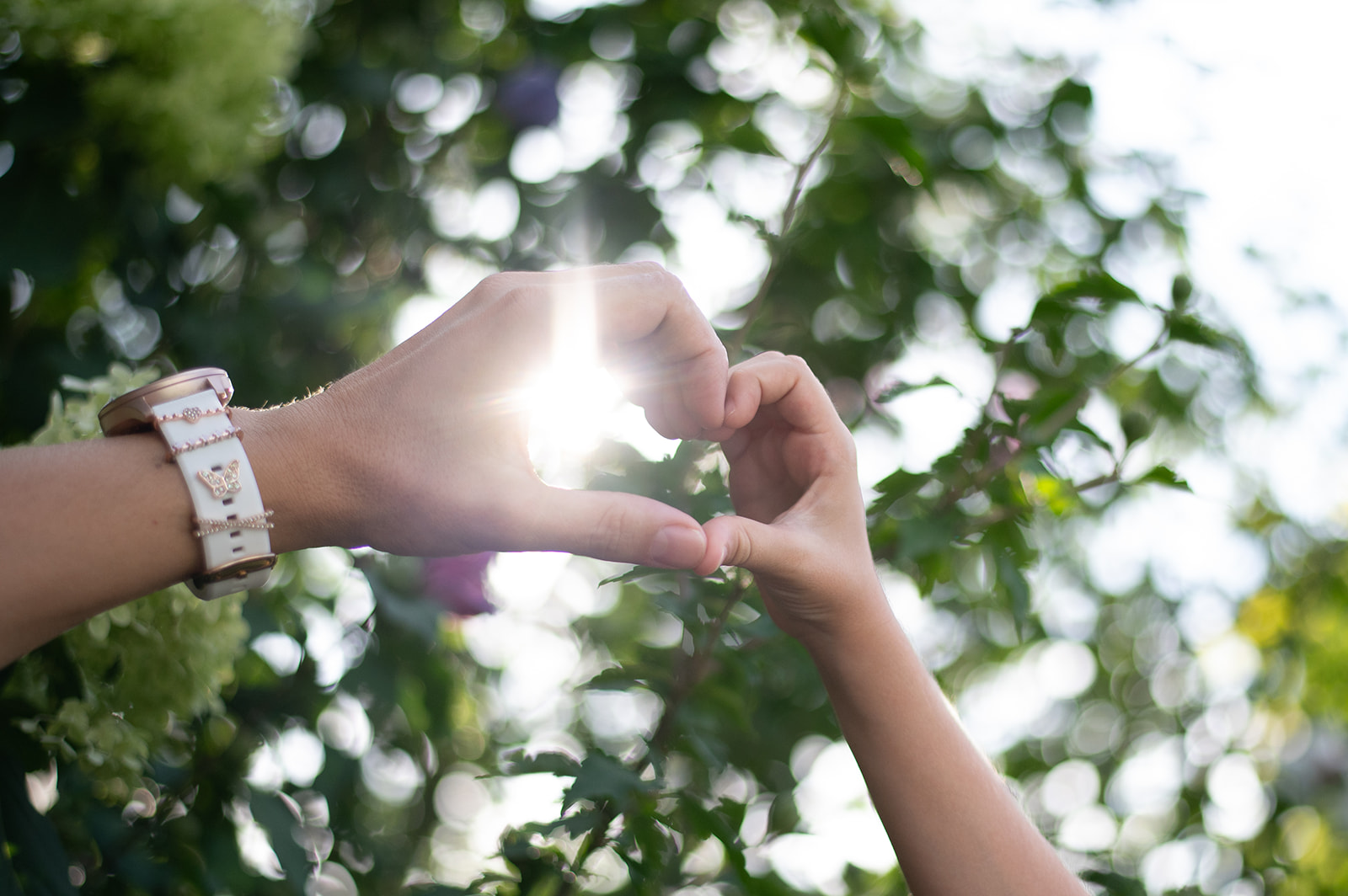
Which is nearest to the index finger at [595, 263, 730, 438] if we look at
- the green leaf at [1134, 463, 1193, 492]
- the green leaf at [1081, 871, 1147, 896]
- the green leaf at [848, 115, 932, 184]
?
the green leaf at [848, 115, 932, 184]

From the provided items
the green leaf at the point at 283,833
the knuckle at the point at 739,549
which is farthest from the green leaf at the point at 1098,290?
the green leaf at the point at 283,833

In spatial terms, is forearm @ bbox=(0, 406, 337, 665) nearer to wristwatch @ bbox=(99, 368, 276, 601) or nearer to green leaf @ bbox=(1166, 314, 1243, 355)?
wristwatch @ bbox=(99, 368, 276, 601)

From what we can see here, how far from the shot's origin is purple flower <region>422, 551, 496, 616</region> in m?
2.07

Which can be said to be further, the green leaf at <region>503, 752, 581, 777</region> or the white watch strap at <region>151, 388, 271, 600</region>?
the green leaf at <region>503, 752, 581, 777</region>

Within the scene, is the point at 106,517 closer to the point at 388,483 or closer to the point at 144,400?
the point at 144,400

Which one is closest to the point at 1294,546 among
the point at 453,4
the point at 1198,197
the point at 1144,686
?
the point at 1144,686

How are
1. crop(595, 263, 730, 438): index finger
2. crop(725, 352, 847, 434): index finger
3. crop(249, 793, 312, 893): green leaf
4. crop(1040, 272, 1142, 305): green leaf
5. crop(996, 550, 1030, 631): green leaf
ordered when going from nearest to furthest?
crop(595, 263, 730, 438): index finger < crop(725, 352, 847, 434): index finger < crop(1040, 272, 1142, 305): green leaf < crop(996, 550, 1030, 631): green leaf < crop(249, 793, 312, 893): green leaf

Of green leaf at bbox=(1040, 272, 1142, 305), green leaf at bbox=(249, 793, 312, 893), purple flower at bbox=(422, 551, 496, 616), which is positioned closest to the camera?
green leaf at bbox=(1040, 272, 1142, 305)

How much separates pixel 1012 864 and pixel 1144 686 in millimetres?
3175

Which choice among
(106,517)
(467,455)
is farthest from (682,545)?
(106,517)

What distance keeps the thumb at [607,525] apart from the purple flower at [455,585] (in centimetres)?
108

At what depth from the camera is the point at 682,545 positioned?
→ 3.31 ft

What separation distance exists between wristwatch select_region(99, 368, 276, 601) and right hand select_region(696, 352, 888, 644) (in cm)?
50

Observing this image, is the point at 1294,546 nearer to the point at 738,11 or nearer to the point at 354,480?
the point at 738,11
